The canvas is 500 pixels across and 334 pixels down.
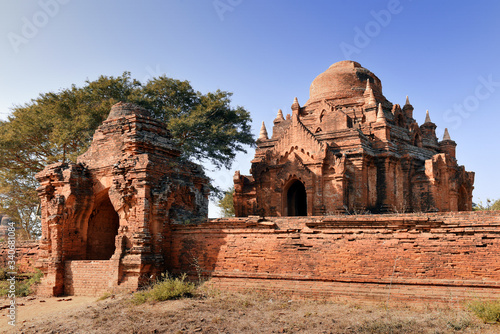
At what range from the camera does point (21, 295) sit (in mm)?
12883

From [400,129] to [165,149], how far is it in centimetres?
1217

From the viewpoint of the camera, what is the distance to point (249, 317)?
27.6 feet

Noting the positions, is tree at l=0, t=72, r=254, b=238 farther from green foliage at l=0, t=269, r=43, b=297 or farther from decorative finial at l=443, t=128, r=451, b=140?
decorative finial at l=443, t=128, r=451, b=140

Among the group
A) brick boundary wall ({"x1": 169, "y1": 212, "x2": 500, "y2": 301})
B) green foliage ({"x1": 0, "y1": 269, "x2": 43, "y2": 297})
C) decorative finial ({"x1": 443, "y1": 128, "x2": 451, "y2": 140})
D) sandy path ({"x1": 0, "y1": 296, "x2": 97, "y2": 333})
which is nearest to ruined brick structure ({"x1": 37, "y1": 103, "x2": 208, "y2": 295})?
sandy path ({"x1": 0, "y1": 296, "x2": 97, "y2": 333})

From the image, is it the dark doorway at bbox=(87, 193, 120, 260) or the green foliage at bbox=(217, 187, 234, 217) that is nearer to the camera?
the dark doorway at bbox=(87, 193, 120, 260)

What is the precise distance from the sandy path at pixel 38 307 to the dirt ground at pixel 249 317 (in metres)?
0.07

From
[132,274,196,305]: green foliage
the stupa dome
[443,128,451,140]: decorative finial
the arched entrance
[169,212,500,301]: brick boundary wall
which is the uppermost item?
the stupa dome

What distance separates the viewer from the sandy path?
385 inches

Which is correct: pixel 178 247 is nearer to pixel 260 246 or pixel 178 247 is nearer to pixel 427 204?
pixel 260 246

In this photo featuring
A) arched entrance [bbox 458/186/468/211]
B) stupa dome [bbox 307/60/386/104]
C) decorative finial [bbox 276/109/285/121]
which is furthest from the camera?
decorative finial [bbox 276/109/285/121]

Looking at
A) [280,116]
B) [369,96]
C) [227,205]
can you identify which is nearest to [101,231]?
[280,116]

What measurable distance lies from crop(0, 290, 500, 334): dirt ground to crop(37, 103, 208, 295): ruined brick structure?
1.64 meters

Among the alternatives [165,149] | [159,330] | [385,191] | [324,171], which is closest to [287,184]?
[324,171]

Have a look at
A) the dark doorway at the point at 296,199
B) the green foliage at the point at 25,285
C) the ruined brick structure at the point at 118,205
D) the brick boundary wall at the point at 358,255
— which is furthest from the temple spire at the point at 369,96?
the green foliage at the point at 25,285
